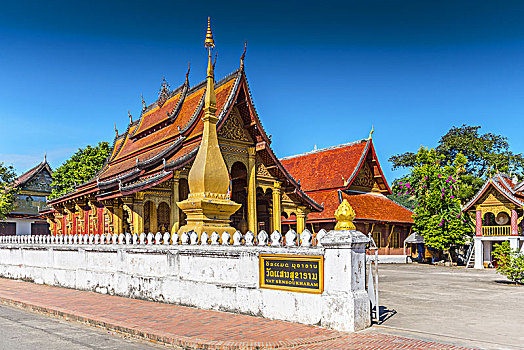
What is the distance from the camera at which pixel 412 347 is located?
21.9ft

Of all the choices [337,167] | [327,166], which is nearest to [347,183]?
[337,167]

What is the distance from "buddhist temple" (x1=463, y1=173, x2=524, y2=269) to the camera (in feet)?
89.6

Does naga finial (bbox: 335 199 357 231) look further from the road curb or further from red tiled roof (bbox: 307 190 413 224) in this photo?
red tiled roof (bbox: 307 190 413 224)

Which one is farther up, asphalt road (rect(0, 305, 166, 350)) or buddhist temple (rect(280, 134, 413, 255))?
buddhist temple (rect(280, 134, 413, 255))

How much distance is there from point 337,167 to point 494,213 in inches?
435

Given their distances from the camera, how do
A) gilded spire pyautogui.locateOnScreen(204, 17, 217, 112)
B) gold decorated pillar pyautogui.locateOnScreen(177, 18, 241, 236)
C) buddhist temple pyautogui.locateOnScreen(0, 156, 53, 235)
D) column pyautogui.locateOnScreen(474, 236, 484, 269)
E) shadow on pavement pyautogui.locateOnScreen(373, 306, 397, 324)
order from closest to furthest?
1. shadow on pavement pyautogui.locateOnScreen(373, 306, 397, 324)
2. gold decorated pillar pyautogui.locateOnScreen(177, 18, 241, 236)
3. gilded spire pyautogui.locateOnScreen(204, 17, 217, 112)
4. column pyautogui.locateOnScreen(474, 236, 484, 269)
5. buddhist temple pyautogui.locateOnScreen(0, 156, 53, 235)

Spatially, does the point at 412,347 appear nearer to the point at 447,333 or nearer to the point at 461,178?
the point at 447,333

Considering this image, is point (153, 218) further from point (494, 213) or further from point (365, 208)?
point (494, 213)

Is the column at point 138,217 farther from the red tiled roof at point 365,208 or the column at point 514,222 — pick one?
the column at point 514,222

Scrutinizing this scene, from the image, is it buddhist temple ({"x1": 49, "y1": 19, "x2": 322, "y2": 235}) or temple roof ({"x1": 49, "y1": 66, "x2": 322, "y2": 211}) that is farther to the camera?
temple roof ({"x1": 49, "y1": 66, "x2": 322, "y2": 211})

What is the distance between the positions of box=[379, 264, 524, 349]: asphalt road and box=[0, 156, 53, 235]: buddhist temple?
36.9 metres

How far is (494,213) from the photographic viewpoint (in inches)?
1123

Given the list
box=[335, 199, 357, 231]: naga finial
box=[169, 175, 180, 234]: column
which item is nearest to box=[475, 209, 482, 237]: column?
box=[169, 175, 180, 234]: column

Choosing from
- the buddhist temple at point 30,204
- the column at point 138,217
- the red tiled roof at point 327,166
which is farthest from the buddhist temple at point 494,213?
the buddhist temple at point 30,204
